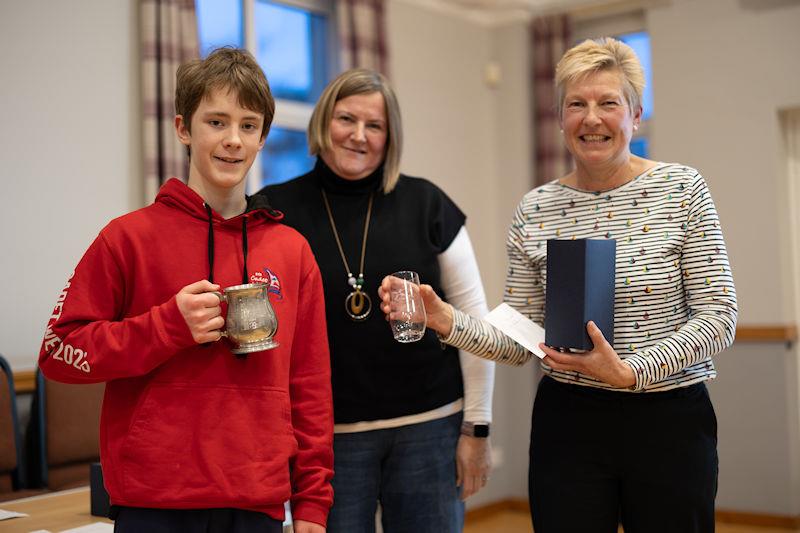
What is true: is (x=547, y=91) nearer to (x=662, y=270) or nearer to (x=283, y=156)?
(x=283, y=156)

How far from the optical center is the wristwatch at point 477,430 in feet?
7.20

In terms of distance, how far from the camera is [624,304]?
183 centimetres

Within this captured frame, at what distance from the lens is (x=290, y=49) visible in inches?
199

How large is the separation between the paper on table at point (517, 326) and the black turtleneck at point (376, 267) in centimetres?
29

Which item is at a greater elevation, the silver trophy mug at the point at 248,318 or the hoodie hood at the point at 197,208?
the hoodie hood at the point at 197,208

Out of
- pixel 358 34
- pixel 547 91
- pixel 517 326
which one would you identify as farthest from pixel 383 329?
pixel 547 91

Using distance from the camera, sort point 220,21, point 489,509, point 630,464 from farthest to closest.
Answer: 1. point 489,509
2. point 220,21
3. point 630,464

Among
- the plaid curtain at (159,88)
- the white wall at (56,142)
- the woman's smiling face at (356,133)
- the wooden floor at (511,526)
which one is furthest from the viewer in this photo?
the wooden floor at (511,526)

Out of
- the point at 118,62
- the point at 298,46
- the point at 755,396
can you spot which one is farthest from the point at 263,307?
the point at 755,396

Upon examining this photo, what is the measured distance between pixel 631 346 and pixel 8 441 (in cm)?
227

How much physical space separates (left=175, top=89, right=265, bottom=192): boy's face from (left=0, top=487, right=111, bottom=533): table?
830mm

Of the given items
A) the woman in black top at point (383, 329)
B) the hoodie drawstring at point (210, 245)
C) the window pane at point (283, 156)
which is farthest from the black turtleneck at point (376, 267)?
the window pane at point (283, 156)

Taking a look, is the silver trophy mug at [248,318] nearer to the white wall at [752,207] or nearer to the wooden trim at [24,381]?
the wooden trim at [24,381]

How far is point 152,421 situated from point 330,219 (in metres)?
0.81
